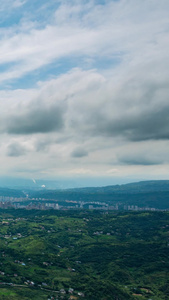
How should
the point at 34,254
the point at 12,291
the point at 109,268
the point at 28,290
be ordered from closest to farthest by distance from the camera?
1. the point at 12,291
2. the point at 28,290
3. the point at 109,268
4. the point at 34,254

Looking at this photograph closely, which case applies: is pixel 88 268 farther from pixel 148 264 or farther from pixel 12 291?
pixel 12 291

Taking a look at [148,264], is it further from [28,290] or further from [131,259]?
[28,290]

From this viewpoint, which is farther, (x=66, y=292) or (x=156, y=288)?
(x=156, y=288)

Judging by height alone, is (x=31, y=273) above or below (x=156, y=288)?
above

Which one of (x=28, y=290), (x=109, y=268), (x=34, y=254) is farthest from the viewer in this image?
(x=34, y=254)

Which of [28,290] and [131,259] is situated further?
[131,259]

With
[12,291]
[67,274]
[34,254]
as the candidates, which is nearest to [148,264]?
[67,274]

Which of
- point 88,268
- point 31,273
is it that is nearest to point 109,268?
point 88,268

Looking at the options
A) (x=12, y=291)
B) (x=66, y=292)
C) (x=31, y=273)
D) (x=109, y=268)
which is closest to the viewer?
(x=12, y=291)

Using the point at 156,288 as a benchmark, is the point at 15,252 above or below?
above
